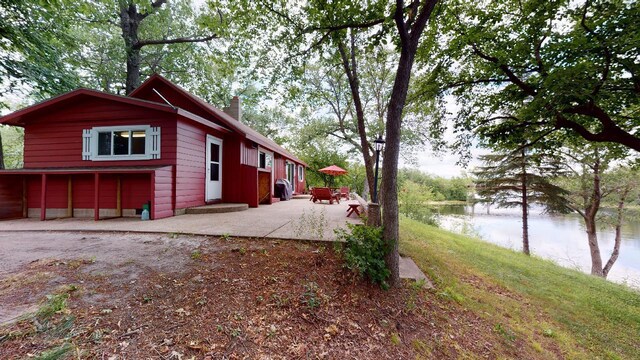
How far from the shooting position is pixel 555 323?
12.5ft

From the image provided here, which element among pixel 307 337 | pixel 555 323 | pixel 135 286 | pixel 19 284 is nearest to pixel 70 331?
pixel 135 286

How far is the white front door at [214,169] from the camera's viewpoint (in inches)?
305

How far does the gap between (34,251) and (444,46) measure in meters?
9.99

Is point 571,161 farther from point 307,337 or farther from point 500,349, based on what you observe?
point 307,337

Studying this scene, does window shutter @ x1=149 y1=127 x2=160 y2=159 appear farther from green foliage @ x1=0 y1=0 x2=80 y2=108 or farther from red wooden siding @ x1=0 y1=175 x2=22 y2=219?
green foliage @ x1=0 y1=0 x2=80 y2=108

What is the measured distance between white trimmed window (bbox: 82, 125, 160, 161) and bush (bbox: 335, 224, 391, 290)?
618 cm

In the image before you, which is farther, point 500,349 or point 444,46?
point 444,46

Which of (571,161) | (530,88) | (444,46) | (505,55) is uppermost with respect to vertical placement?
(444,46)

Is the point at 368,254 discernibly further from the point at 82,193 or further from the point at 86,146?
the point at 86,146

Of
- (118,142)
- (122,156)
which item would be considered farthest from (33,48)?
(122,156)

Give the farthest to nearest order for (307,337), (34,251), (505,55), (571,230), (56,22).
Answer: (571,230) → (56,22) → (505,55) → (34,251) → (307,337)

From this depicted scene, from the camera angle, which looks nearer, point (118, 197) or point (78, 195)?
point (118, 197)

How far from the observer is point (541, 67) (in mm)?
5332

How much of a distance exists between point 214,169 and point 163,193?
233 cm
